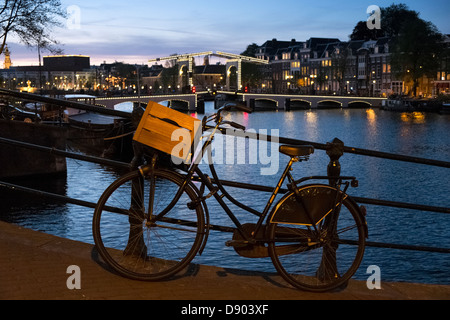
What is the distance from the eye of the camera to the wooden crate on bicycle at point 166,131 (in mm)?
3709

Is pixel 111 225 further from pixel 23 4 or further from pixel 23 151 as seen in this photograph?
pixel 23 4

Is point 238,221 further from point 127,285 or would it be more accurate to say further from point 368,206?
point 368,206

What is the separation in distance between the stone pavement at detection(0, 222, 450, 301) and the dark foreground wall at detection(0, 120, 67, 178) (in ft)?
61.0

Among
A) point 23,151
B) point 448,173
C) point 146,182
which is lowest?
point 448,173

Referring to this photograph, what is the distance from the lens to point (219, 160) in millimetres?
35281

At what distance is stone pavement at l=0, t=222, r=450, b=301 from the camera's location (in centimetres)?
364

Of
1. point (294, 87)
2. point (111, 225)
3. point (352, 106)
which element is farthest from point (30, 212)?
Result: point (294, 87)

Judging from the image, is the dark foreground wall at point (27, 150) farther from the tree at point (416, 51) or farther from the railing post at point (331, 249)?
the tree at point (416, 51)

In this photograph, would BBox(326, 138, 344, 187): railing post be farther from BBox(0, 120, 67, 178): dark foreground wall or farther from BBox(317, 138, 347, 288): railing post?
BBox(0, 120, 67, 178): dark foreground wall

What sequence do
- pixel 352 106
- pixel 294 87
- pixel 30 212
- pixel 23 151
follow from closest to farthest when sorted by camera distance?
pixel 30 212 < pixel 23 151 < pixel 352 106 < pixel 294 87

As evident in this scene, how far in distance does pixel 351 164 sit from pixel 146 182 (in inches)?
1177

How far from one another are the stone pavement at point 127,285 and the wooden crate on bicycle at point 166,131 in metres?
0.83

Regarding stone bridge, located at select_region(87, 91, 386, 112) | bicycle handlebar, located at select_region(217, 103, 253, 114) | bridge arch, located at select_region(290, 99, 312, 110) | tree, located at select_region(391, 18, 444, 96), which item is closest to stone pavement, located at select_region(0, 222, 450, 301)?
bicycle handlebar, located at select_region(217, 103, 253, 114)
